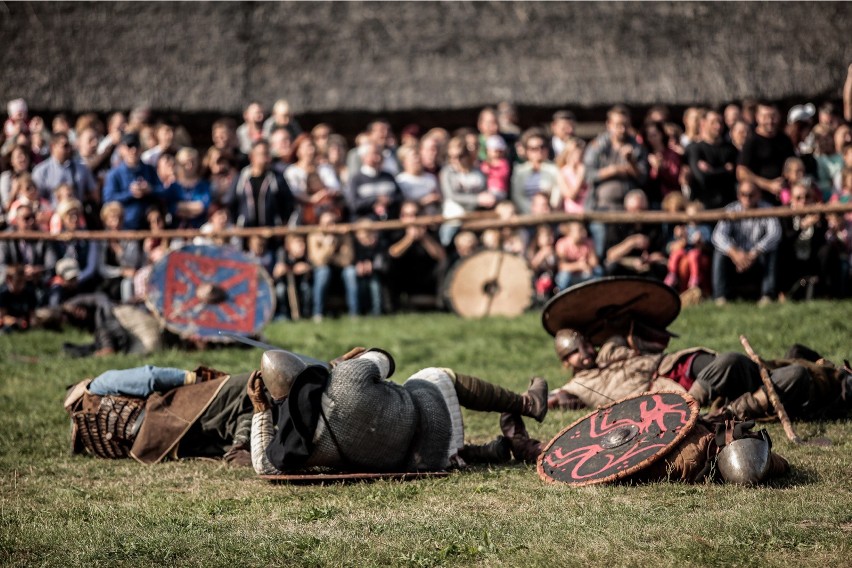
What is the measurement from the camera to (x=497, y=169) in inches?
548

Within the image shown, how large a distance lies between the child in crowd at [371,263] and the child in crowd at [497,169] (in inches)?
57.8

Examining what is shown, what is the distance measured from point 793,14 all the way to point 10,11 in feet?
35.8

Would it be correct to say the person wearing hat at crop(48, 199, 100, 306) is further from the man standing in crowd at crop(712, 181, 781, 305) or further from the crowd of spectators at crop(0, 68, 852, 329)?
the man standing in crowd at crop(712, 181, 781, 305)

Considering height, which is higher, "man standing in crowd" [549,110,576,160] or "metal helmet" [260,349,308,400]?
"man standing in crowd" [549,110,576,160]

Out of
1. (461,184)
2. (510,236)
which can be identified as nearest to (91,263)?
(461,184)

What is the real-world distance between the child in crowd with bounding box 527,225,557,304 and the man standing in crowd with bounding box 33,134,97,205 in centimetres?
478

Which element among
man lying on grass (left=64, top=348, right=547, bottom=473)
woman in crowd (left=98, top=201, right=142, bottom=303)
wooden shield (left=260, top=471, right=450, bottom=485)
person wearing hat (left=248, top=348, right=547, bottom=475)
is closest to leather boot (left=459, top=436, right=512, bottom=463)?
man lying on grass (left=64, top=348, right=547, bottom=473)

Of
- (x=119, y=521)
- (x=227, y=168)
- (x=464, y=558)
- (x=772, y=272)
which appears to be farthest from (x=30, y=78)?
(x=464, y=558)

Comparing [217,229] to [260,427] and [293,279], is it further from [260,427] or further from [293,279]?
[260,427]

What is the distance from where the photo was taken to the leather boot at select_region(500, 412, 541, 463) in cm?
714

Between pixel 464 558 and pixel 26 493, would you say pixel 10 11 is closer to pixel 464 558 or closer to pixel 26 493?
pixel 26 493

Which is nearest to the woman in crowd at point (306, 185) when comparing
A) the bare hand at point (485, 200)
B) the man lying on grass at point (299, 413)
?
the bare hand at point (485, 200)

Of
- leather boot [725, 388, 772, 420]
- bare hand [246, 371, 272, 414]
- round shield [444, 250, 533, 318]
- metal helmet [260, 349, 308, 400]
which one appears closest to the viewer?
metal helmet [260, 349, 308, 400]

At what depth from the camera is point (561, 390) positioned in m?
8.56
